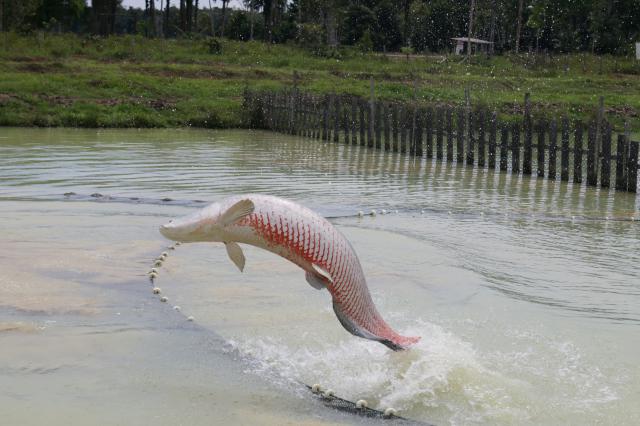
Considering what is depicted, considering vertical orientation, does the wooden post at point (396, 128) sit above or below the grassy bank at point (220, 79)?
below

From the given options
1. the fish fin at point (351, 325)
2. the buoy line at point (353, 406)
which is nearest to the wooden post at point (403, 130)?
the buoy line at point (353, 406)

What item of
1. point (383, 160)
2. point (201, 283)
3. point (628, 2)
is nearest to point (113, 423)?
point (201, 283)

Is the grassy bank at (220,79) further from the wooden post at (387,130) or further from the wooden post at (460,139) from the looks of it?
the wooden post at (460,139)

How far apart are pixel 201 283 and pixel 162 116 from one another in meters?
22.0

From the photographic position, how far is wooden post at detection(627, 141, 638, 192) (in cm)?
1590

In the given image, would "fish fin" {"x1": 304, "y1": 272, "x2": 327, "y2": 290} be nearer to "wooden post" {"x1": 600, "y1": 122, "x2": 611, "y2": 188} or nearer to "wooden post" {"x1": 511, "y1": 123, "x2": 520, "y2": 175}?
"wooden post" {"x1": 600, "y1": 122, "x2": 611, "y2": 188}

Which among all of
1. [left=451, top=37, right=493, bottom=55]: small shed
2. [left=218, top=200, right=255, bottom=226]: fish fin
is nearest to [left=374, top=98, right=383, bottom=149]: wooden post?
[left=218, top=200, right=255, bottom=226]: fish fin

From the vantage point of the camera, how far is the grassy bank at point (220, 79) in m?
30.4

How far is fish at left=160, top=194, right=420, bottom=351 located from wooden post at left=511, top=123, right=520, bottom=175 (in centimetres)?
1384

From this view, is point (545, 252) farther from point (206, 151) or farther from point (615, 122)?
point (615, 122)

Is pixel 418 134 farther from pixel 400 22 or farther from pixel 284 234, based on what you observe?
pixel 400 22

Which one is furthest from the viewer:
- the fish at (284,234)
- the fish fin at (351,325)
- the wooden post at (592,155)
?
the wooden post at (592,155)

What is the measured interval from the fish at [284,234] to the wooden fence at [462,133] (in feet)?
37.4

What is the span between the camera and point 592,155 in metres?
17.0
